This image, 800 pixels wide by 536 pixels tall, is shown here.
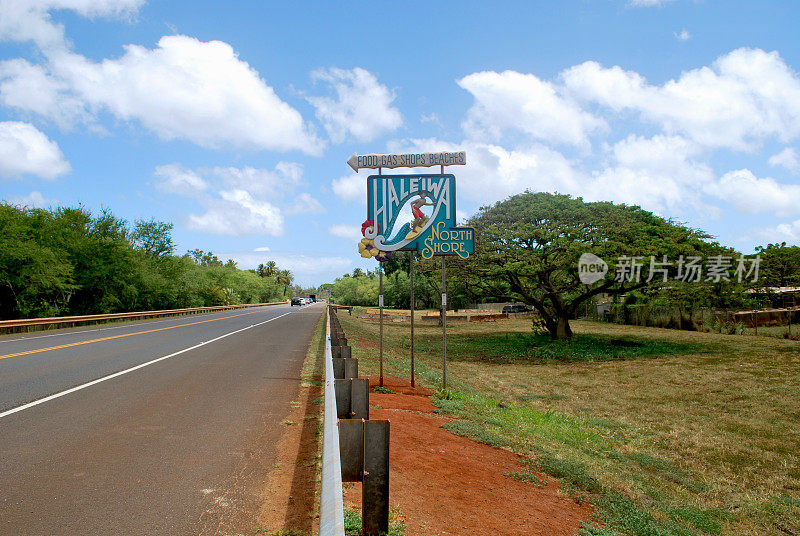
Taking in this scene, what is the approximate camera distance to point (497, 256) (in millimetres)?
23797

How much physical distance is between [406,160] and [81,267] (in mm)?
35575

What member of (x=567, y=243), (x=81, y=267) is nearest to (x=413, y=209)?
(x=567, y=243)

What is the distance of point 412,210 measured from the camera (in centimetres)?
1111

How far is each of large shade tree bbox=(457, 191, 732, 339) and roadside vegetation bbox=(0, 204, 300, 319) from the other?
84.8 ft

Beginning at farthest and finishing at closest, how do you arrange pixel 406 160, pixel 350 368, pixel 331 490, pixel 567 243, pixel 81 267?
A: pixel 81 267 → pixel 567 243 → pixel 406 160 → pixel 350 368 → pixel 331 490

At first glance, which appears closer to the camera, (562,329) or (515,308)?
(562,329)

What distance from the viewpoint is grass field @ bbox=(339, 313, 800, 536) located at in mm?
6262

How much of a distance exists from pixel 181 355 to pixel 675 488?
1232cm

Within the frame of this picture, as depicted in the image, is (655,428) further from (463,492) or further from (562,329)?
(562,329)

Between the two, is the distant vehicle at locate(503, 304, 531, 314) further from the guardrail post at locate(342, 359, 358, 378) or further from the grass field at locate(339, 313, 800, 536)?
the guardrail post at locate(342, 359, 358, 378)

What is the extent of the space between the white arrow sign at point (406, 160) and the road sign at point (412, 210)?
276mm

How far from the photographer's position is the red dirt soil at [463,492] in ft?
14.1

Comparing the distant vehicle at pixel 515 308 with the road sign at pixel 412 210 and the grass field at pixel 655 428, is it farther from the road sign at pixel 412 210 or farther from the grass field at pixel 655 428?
the road sign at pixel 412 210

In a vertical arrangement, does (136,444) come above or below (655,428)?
above
